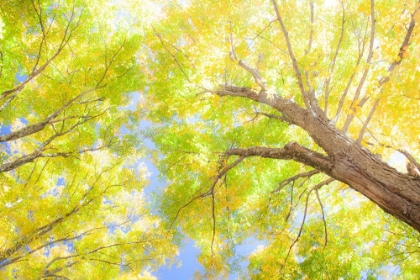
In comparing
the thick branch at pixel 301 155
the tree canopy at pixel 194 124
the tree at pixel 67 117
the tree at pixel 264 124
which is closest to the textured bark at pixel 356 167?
the thick branch at pixel 301 155

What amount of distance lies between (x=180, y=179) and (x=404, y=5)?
5.97m

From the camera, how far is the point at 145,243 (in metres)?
7.03

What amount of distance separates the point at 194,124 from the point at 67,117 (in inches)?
129

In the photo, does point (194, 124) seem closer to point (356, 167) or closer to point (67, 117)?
point (67, 117)

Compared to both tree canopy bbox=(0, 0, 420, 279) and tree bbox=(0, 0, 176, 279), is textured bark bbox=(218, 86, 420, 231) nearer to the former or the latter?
tree canopy bbox=(0, 0, 420, 279)

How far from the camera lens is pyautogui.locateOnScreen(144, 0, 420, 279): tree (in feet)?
17.4

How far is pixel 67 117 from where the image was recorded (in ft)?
17.6

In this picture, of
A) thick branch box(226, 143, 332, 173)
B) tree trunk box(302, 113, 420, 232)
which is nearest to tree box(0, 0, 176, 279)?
thick branch box(226, 143, 332, 173)

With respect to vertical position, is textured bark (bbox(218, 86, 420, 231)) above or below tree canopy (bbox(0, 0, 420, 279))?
A: below

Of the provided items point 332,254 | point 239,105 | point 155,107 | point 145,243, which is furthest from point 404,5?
point 145,243

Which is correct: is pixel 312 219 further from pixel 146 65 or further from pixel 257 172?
pixel 146 65

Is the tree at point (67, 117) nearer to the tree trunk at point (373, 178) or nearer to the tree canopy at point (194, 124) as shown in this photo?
the tree canopy at point (194, 124)

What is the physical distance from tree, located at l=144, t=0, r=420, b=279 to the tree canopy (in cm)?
5

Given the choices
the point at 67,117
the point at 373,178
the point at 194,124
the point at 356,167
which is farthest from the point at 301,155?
the point at 67,117
